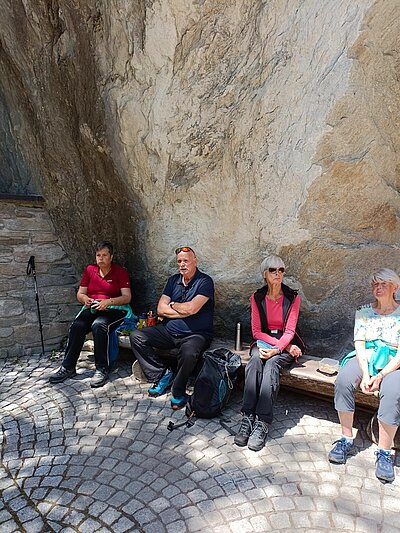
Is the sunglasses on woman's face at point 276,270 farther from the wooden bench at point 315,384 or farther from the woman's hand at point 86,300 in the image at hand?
the woman's hand at point 86,300

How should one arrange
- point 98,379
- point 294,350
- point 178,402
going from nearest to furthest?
point 294,350 → point 178,402 → point 98,379

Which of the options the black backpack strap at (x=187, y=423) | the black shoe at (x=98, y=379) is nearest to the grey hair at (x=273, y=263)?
the black backpack strap at (x=187, y=423)

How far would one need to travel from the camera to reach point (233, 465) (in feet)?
8.30

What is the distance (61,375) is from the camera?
12.6ft

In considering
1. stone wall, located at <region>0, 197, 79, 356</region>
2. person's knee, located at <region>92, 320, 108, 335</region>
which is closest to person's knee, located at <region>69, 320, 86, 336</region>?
person's knee, located at <region>92, 320, 108, 335</region>

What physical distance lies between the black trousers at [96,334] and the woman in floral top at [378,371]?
2265 mm

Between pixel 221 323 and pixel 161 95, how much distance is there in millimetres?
2376

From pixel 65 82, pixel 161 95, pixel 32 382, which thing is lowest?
pixel 32 382

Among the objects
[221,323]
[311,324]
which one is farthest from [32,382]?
[311,324]

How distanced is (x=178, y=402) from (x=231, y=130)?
8.06 ft

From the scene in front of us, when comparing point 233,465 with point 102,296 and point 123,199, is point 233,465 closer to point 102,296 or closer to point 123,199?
point 102,296

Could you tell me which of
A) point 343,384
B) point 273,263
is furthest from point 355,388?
point 273,263

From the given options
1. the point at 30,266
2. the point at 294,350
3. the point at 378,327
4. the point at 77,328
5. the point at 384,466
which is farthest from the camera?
the point at 30,266

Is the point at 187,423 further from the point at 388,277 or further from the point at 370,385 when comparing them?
the point at 388,277
